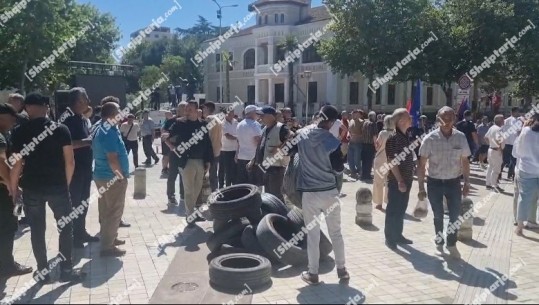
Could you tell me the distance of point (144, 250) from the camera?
6855mm

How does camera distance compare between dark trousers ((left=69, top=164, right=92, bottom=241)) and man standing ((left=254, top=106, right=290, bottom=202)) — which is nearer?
dark trousers ((left=69, top=164, right=92, bottom=241))

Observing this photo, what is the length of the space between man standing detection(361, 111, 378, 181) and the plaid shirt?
6572 mm

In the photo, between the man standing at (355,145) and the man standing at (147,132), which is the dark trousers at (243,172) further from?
the man standing at (147,132)

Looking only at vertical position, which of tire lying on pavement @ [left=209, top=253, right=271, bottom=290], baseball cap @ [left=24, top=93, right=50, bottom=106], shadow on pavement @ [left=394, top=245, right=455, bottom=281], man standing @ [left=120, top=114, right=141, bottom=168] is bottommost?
shadow on pavement @ [left=394, top=245, right=455, bottom=281]

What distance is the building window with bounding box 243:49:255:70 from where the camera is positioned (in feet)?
189

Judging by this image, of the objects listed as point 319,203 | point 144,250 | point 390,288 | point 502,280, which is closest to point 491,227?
point 502,280

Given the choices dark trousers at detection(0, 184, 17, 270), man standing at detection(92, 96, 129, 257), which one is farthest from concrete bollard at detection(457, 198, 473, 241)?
dark trousers at detection(0, 184, 17, 270)

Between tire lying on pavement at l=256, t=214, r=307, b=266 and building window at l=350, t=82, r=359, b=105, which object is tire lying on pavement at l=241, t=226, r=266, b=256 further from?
building window at l=350, t=82, r=359, b=105

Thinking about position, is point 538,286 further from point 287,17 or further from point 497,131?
point 287,17

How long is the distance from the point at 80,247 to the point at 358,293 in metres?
4.09

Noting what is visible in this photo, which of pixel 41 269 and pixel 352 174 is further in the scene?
pixel 352 174

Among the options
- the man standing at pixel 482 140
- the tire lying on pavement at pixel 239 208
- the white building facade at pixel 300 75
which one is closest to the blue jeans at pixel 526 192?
the tire lying on pavement at pixel 239 208

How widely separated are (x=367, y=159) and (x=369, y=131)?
34.6 inches

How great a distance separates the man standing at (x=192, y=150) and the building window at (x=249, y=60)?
50.6 metres
